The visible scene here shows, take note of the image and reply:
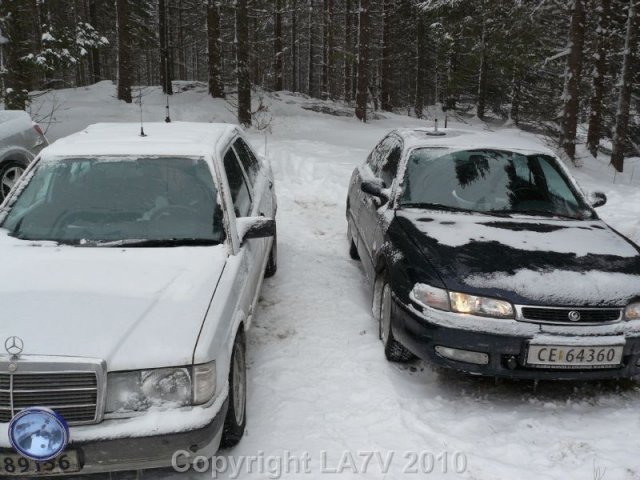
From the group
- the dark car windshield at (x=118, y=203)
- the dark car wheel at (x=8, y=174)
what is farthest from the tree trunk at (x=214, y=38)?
the dark car windshield at (x=118, y=203)

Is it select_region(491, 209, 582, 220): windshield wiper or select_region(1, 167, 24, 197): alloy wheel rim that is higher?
select_region(491, 209, 582, 220): windshield wiper

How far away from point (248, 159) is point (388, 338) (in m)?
2.40

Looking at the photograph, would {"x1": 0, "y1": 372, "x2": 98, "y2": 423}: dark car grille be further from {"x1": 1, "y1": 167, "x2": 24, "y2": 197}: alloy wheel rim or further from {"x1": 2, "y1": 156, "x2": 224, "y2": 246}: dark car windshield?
{"x1": 1, "y1": 167, "x2": 24, "y2": 197}: alloy wheel rim

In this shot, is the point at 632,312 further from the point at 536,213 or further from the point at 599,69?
the point at 599,69

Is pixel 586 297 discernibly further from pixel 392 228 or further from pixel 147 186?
pixel 147 186

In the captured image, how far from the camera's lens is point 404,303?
Result: 12.7 feet

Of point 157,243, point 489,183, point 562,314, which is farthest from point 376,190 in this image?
point 157,243

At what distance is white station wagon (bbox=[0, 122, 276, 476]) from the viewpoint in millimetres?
2506

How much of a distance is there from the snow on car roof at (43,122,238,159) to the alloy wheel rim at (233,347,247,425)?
1594mm

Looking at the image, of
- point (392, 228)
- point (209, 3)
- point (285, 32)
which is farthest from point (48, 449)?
point (285, 32)

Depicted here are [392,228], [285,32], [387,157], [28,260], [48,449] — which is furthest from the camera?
[285,32]

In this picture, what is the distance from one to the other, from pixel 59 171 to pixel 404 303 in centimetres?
272

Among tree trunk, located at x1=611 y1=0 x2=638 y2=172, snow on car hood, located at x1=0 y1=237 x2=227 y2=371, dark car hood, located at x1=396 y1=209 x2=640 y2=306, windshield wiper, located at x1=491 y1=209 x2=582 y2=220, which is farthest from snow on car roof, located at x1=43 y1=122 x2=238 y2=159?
tree trunk, located at x1=611 y1=0 x2=638 y2=172

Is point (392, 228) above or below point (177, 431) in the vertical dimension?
above
